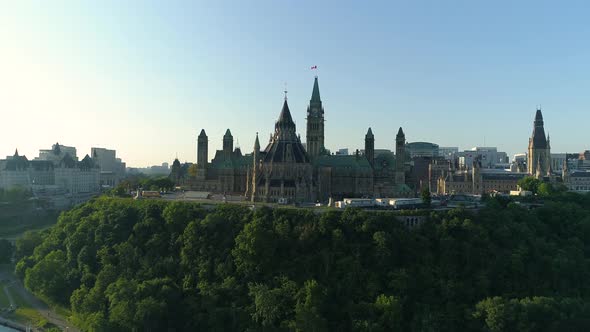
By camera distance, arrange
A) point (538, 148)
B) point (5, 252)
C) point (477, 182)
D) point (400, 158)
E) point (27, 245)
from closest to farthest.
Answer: point (27, 245), point (5, 252), point (400, 158), point (477, 182), point (538, 148)

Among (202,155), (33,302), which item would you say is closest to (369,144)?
(202,155)

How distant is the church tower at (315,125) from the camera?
126m

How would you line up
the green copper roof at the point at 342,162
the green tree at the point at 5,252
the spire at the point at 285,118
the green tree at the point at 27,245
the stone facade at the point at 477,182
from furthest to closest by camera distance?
the stone facade at the point at 477,182
the green copper roof at the point at 342,162
the spire at the point at 285,118
the green tree at the point at 5,252
the green tree at the point at 27,245

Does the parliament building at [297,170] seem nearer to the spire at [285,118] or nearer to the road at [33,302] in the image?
the spire at [285,118]

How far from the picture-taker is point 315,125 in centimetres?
12694

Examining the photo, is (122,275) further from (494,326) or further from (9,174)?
(9,174)

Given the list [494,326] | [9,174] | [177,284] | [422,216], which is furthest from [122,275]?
[9,174]

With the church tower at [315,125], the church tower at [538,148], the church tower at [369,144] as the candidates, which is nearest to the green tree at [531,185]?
the church tower at [538,148]

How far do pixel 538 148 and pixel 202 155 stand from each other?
9510cm

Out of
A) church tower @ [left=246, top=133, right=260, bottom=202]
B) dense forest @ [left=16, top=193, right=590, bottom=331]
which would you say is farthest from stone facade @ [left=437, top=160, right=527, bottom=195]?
church tower @ [left=246, top=133, right=260, bottom=202]

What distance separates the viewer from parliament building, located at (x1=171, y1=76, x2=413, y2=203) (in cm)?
9925

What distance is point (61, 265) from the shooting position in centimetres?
8288

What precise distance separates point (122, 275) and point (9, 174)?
363 feet

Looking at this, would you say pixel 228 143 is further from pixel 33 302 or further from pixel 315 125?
pixel 33 302
